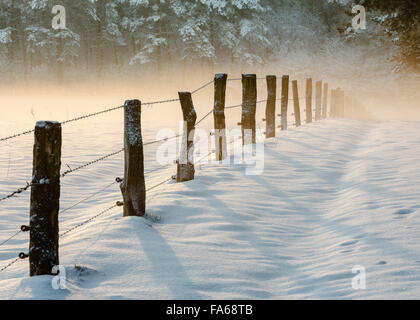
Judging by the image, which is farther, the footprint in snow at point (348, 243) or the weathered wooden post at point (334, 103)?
the weathered wooden post at point (334, 103)

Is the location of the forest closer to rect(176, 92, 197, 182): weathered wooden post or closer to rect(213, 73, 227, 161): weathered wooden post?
rect(213, 73, 227, 161): weathered wooden post

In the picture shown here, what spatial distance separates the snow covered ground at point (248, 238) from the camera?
11.9 feet

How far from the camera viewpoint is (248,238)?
4.85m

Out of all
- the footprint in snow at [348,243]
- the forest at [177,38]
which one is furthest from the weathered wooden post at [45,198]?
the forest at [177,38]

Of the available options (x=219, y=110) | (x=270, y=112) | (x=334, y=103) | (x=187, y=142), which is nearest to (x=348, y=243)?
(x=187, y=142)

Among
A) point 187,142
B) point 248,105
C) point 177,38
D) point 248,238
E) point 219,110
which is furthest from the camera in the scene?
point 177,38

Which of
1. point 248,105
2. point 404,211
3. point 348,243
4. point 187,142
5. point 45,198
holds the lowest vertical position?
point 348,243

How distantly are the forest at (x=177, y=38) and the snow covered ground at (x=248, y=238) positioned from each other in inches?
1141

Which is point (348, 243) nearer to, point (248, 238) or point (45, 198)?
point (248, 238)

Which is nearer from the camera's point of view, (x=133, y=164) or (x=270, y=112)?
(x=133, y=164)

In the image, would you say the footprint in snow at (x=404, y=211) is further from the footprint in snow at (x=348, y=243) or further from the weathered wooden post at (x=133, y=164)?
the weathered wooden post at (x=133, y=164)

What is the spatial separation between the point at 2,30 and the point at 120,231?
3849cm

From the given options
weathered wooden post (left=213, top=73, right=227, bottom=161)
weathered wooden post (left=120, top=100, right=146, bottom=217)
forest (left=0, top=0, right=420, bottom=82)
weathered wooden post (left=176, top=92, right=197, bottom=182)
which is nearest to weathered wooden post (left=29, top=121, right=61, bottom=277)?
weathered wooden post (left=120, top=100, right=146, bottom=217)

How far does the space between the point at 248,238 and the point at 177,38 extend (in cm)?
3692
